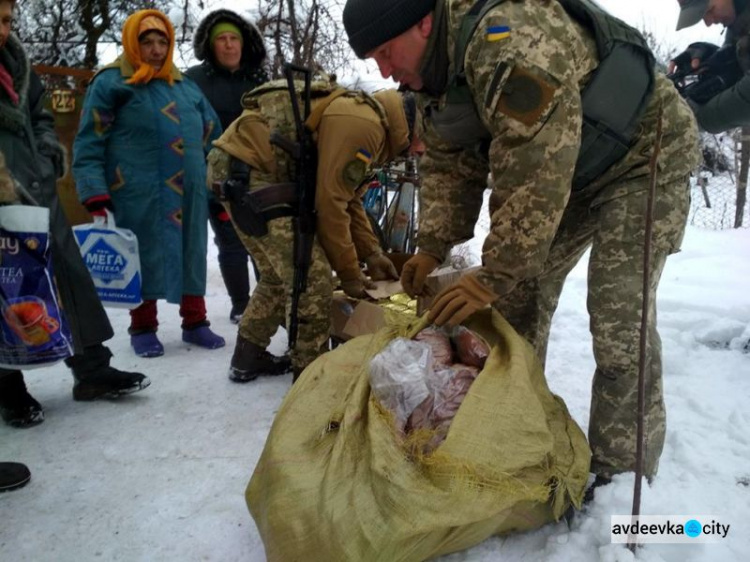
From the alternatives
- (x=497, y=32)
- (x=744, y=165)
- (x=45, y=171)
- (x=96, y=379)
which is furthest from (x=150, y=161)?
(x=744, y=165)

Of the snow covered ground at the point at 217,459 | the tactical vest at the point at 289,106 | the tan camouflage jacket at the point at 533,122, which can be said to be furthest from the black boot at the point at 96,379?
the tan camouflage jacket at the point at 533,122

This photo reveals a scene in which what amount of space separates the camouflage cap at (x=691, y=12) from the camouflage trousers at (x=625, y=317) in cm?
151

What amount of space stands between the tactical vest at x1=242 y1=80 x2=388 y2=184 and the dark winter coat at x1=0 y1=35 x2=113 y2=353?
0.94 m

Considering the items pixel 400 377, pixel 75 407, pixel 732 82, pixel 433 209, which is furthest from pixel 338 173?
pixel 732 82

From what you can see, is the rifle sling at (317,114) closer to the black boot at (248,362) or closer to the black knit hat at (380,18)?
the black knit hat at (380,18)

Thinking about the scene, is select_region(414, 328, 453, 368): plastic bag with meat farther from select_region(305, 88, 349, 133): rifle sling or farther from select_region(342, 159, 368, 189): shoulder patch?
select_region(305, 88, 349, 133): rifle sling

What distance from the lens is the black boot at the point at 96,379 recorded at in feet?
8.63

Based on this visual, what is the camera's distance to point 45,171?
2.41m

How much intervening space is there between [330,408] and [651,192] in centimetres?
105

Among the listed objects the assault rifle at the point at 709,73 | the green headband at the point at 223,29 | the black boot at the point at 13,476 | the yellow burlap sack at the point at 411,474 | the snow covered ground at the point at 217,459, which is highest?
the green headband at the point at 223,29

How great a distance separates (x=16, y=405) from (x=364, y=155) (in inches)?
74.1

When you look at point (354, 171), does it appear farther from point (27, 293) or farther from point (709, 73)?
point (709, 73)

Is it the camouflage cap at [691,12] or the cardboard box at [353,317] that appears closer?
the cardboard box at [353,317]

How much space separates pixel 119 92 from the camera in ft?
10.2
